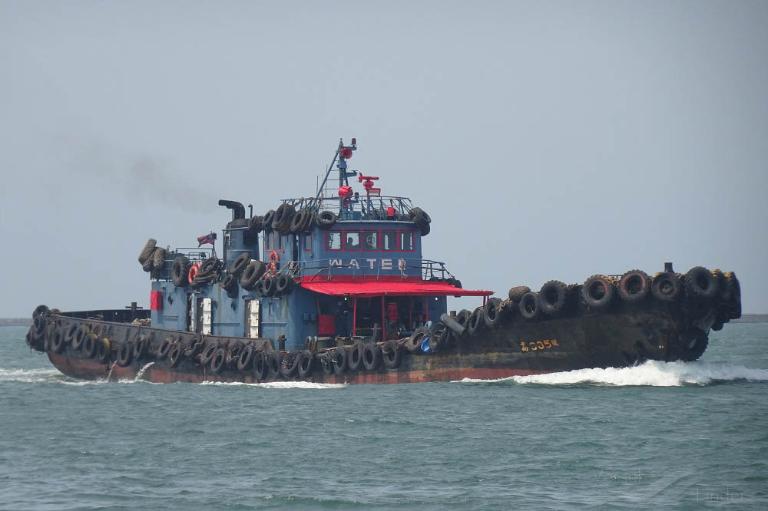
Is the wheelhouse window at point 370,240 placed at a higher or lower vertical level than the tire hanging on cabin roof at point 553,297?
higher

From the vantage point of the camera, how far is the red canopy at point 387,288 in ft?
99.2

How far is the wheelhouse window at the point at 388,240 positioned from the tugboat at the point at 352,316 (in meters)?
0.04

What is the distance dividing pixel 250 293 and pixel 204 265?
2.56m

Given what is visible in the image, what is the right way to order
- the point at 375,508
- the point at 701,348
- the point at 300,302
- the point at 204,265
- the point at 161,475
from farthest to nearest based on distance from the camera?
1. the point at 204,265
2. the point at 300,302
3. the point at 701,348
4. the point at 161,475
5. the point at 375,508

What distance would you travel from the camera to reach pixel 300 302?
31.9 metres

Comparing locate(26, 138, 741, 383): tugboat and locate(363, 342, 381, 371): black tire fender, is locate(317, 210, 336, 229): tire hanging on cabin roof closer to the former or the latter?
locate(26, 138, 741, 383): tugboat

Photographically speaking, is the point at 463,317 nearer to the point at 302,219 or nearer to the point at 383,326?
the point at 383,326

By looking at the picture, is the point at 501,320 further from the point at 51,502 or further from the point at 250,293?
the point at 51,502

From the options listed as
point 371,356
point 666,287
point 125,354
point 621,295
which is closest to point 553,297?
point 621,295

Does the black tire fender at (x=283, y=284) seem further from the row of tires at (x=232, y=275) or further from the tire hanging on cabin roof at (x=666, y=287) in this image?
the tire hanging on cabin roof at (x=666, y=287)

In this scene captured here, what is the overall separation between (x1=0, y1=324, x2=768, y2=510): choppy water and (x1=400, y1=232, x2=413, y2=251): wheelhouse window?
4.83m

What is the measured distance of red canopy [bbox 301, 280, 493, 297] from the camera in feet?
99.2

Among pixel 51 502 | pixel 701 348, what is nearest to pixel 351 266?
pixel 701 348

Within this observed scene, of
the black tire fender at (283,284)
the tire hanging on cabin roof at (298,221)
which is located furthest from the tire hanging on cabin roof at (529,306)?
the tire hanging on cabin roof at (298,221)
